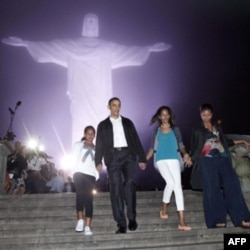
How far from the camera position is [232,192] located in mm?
5492

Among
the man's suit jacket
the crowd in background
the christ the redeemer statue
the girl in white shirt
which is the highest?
the christ the redeemer statue

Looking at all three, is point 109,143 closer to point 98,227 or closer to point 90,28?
point 98,227

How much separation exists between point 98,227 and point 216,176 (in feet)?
6.75

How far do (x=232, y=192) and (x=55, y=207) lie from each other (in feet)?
9.65

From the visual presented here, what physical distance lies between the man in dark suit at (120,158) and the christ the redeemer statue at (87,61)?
939cm

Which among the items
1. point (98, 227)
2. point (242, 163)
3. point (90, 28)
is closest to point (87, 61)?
point (90, 28)

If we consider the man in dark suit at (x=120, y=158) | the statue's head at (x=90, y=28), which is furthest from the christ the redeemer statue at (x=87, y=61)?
the man in dark suit at (x=120, y=158)

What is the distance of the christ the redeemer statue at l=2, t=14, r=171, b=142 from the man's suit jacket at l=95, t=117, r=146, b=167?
9411 mm

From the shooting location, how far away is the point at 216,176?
18.1 ft

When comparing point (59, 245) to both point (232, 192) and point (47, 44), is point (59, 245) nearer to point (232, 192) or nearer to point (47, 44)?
point (232, 192)

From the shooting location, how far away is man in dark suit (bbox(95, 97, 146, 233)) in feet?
16.1

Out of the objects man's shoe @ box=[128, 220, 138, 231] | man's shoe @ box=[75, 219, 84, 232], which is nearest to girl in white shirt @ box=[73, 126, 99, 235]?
man's shoe @ box=[75, 219, 84, 232]

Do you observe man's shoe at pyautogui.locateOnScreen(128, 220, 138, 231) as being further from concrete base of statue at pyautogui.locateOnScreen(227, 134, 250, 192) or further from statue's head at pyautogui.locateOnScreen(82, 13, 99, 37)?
statue's head at pyautogui.locateOnScreen(82, 13, 99, 37)

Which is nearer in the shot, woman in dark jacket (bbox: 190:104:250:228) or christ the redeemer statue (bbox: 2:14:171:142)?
woman in dark jacket (bbox: 190:104:250:228)
